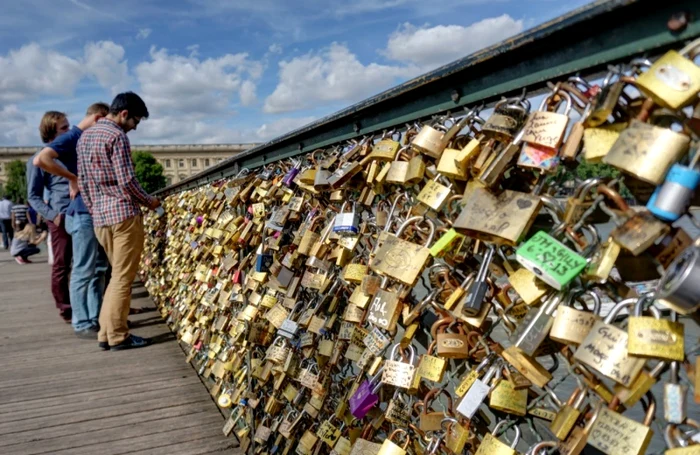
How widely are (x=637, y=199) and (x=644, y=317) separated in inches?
6.3

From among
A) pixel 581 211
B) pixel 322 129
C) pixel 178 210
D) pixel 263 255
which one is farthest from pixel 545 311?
pixel 178 210

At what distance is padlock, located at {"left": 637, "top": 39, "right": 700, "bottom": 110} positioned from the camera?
747mm

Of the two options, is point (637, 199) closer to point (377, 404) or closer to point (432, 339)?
point (432, 339)

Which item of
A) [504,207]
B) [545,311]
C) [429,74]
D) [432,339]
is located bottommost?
[432,339]

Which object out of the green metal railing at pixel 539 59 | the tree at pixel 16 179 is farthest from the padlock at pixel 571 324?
the tree at pixel 16 179

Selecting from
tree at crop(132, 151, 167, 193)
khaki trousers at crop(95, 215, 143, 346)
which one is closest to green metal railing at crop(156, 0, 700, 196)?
khaki trousers at crop(95, 215, 143, 346)

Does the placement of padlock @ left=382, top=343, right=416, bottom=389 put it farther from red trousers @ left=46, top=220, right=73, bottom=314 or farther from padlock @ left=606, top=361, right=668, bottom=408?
red trousers @ left=46, top=220, right=73, bottom=314

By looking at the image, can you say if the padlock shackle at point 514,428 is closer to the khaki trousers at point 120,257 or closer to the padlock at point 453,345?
the padlock at point 453,345

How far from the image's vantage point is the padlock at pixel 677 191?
75 cm

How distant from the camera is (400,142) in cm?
146

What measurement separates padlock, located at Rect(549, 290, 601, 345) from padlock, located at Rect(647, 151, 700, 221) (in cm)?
18

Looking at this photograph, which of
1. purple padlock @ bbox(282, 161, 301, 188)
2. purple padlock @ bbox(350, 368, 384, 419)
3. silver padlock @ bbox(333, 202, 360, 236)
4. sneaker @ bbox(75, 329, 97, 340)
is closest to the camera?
purple padlock @ bbox(350, 368, 384, 419)

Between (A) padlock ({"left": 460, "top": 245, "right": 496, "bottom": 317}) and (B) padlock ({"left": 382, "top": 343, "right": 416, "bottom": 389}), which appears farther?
(B) padlock ({"left": 382, "top": 343, "right": 416, "bottom": 389})

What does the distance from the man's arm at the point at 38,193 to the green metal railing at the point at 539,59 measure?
397cm
